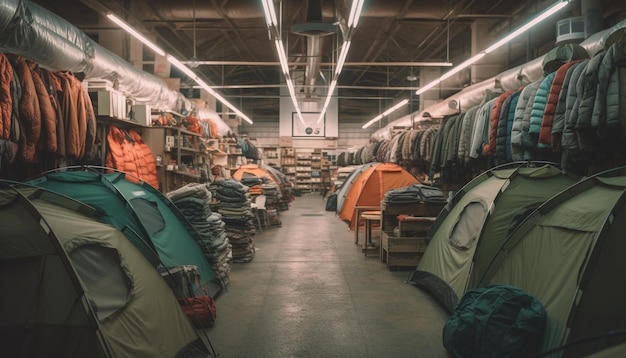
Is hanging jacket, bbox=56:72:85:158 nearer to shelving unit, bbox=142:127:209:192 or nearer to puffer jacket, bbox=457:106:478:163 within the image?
shelving unit, bbox=142:127:209:192

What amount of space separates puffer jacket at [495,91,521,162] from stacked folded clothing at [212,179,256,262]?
3.84 meters

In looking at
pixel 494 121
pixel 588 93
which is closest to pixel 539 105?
pixel 588 93

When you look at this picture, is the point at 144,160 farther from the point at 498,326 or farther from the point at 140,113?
the point at 498,326

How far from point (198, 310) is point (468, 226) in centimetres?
278

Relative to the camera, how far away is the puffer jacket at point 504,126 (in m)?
5.49

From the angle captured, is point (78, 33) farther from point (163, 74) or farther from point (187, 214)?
point (163, 74)

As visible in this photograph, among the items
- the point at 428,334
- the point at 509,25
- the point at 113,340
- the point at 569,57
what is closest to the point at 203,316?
the point at 113,340

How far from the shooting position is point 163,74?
10766mm

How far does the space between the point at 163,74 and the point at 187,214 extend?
6258 millimetres

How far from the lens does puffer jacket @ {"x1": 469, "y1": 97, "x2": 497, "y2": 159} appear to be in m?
6.09

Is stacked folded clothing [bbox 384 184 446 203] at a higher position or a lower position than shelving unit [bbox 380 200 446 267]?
higher

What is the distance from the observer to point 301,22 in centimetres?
1223

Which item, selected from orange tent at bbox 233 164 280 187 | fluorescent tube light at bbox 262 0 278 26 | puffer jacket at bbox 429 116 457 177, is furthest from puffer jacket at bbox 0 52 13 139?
orange tent at bbox 233 164 280 187

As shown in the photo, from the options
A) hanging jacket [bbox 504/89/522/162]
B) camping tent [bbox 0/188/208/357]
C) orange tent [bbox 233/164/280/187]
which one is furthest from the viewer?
orange tent [bbox 233/164/280/187]
